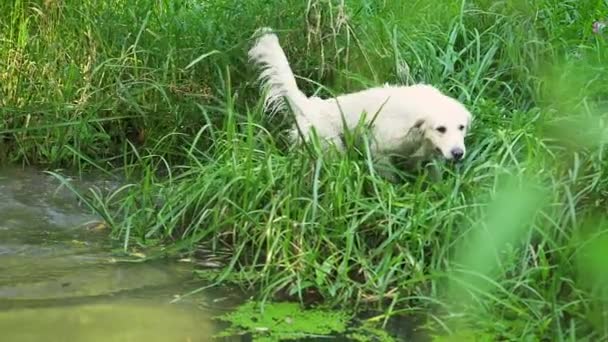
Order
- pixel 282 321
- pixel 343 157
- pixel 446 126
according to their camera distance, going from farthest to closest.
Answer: pixel 446 126 → pixel 343 157 → pixel 282 321

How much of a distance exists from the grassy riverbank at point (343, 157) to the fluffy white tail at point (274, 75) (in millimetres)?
148

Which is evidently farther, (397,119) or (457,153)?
(397,119)

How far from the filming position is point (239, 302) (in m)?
Answer: 3.03

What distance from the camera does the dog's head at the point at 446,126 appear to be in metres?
3.83

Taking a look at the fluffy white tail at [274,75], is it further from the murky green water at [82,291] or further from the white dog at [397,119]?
the murky green water at [82,291]

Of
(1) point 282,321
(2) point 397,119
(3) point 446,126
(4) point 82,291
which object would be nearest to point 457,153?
(3) point 446,126

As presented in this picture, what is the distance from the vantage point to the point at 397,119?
13.3 ft

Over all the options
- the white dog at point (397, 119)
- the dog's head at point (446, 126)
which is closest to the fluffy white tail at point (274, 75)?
the white dog at point (397, 119)

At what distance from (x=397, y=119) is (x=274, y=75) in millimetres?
746

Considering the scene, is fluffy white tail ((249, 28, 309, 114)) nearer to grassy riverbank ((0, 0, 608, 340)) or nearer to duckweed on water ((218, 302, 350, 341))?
grassy riverbank ((0, 0, 608, 340))

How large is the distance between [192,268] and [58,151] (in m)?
1.79

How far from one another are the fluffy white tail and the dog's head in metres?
0.66

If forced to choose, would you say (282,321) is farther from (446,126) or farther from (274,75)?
(274,75)

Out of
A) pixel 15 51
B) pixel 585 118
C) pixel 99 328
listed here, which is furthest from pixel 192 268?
pixel 15 51
